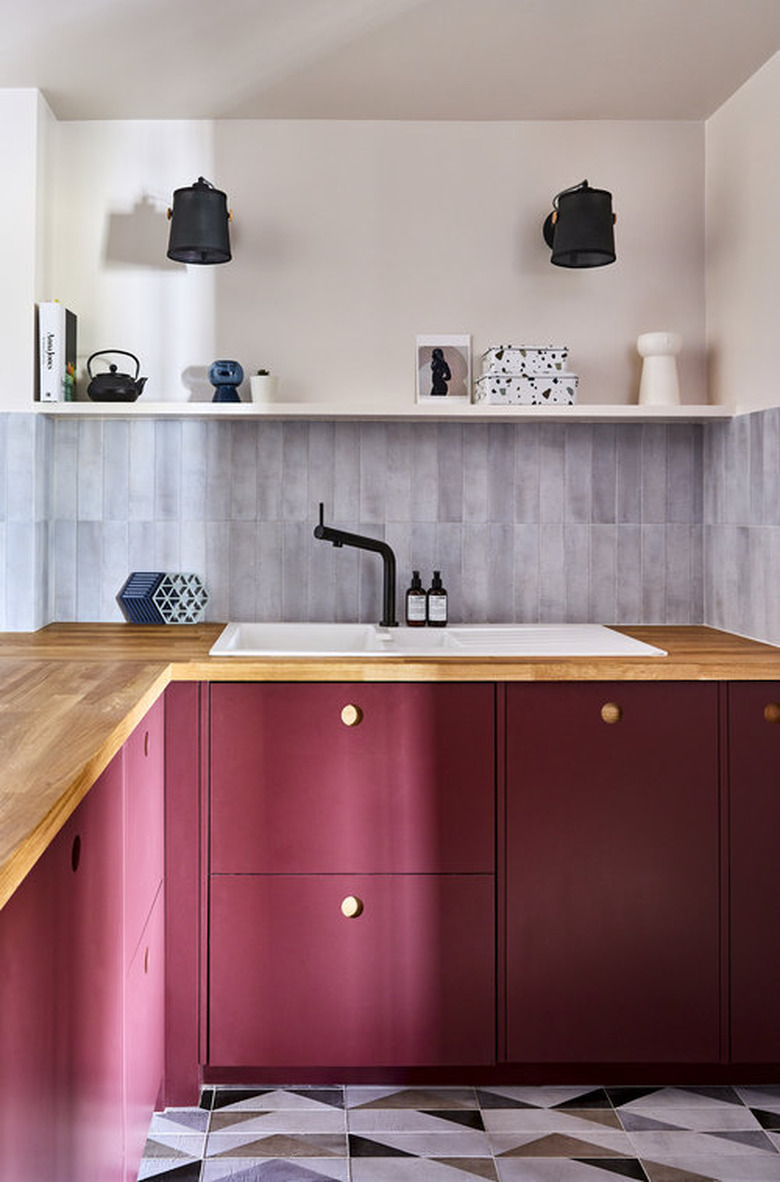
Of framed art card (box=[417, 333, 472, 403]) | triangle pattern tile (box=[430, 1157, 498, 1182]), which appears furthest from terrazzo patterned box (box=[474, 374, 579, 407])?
triangle pattern tile (box=[430, 1157, 498, 1182])

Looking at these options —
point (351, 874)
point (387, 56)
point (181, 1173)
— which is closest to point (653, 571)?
point (351, 874)

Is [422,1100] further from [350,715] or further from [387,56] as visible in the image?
[387,56]

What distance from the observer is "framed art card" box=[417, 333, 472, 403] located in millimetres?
2945

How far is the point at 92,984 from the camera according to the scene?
153 centimetres

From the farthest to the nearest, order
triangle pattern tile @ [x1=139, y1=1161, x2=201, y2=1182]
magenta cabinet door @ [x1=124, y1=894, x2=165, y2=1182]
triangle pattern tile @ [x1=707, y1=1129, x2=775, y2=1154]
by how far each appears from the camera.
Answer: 1. triangle pattern tile @ [x1=707, y1=1129, x2=775, y2=1154]
2. triangle pattern tile @ [x1=139, y1=1161, x2=201, y2=1182]
3. magenta cabinet door @ [x1=124, y1=894, x2=165, y2=1182]

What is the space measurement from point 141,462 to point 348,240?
824 mm

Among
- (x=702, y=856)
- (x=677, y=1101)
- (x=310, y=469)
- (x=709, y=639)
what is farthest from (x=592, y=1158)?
(x=310, y=469)

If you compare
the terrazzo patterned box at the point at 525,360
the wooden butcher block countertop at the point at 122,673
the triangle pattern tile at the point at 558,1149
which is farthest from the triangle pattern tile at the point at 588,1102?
the terrazzo patterned box at the point at 525,360

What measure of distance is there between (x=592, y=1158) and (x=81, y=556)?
192cm

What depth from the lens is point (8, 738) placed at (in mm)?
1542

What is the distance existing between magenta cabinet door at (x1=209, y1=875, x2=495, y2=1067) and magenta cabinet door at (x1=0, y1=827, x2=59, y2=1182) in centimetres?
102

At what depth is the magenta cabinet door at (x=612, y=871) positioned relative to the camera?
7.61 feet

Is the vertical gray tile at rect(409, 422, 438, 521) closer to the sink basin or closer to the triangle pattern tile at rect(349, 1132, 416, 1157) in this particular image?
the sink basin

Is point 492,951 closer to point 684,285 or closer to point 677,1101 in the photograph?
point 677,1101
